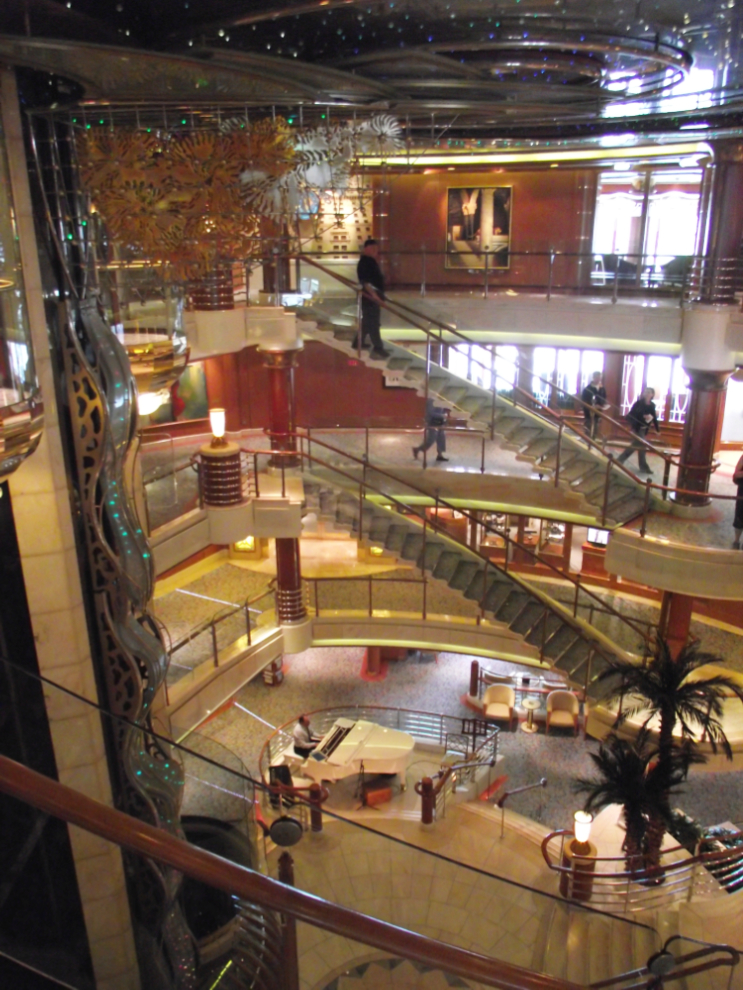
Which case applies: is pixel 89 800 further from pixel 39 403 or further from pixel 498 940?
pixel 498 940

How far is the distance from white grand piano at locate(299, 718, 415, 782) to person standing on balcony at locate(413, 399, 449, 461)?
4202mm

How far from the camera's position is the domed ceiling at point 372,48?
3.27m

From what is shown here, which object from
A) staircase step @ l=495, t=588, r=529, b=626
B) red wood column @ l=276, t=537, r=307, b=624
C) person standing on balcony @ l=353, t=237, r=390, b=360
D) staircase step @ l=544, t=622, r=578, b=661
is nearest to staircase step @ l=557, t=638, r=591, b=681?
staircase step @ l=544, t=622, r=578, b=661

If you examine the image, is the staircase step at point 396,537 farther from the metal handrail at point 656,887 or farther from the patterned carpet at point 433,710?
the metal handrail at point 656,887

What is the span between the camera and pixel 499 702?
537 inches

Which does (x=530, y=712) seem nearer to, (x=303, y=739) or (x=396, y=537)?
(x=303, y=739)

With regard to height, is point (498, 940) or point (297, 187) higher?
point (297, 187)

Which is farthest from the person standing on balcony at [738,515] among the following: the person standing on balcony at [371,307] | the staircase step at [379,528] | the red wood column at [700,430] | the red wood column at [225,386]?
the red wood column at [225,386]

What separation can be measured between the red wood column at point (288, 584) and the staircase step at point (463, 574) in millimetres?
2379

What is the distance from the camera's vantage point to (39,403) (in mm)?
2980

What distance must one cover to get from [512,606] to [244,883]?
29.4 ft

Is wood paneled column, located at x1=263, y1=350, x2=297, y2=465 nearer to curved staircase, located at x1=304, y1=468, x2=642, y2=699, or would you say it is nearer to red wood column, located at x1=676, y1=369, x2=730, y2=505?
curved staircase, located at x1=304, y1=468, x2=642, y2=699

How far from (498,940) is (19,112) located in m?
4.49

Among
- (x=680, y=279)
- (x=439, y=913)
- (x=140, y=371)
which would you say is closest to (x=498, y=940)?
(x=439, y=913)
